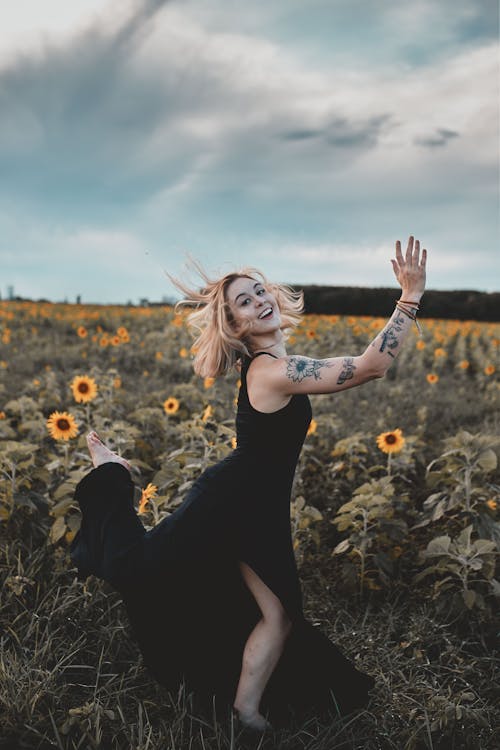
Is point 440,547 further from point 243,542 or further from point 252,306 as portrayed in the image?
point 252,306

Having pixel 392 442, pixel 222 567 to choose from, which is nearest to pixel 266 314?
pixel 222 567

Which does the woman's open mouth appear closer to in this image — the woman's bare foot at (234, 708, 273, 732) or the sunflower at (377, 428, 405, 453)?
the woman's bare foot at (234, 708, 273, 732)

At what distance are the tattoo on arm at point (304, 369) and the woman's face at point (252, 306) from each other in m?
0.26

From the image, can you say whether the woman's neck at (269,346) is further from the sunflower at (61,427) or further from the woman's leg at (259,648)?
the sunflower at (61,427)

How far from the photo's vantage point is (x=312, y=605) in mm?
3730

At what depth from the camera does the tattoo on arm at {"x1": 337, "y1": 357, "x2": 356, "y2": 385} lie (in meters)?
2.35

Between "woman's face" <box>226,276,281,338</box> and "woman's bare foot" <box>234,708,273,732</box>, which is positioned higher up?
"woman's face" <box>226,276,281,338</box>

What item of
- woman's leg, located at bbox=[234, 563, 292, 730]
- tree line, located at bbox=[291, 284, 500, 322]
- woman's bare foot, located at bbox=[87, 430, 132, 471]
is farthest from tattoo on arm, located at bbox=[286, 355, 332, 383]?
tree line, located at bbox=[291, 284, 500, 322]

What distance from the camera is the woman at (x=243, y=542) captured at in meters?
2.46

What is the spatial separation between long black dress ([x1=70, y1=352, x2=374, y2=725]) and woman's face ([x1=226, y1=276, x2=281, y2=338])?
19cm

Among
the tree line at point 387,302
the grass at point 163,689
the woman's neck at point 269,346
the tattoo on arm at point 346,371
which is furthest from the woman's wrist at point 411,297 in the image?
the tree line at point 387,302

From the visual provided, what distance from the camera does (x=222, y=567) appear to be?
2613 millimetres

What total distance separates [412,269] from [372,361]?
361mm

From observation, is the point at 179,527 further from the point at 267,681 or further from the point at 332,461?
the point at 332,461
